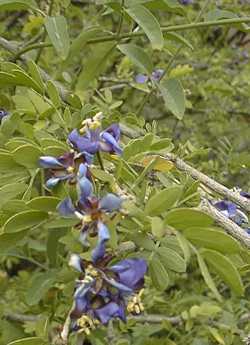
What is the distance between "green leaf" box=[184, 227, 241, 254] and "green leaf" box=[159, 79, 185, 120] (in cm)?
62

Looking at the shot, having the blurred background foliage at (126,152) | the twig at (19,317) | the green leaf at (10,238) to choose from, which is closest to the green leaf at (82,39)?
the blurred background foliage at (126,152)

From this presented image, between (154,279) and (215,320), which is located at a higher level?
(154,279)

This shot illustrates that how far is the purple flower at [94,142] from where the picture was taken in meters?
0.98

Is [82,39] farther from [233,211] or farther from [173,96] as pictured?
[233,211]

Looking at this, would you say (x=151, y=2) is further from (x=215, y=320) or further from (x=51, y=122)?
(x=215, y=320)

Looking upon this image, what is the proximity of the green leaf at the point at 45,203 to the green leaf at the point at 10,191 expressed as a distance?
11cm

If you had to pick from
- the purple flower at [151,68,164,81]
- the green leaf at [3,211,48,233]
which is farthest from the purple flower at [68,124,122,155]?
the purple flower at [151,68,164,81]

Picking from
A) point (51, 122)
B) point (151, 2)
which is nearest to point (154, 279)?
point (51, 122)

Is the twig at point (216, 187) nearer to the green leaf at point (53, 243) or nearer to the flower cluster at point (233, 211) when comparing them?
the flower cluster at point (233, 211)

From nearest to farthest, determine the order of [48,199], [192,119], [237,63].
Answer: [48,199] < [192,119] < [237,63]

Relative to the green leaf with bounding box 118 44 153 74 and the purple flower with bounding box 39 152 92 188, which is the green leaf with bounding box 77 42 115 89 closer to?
the green leaf with bounding box 118 44 153 74

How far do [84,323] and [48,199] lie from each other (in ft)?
0.52

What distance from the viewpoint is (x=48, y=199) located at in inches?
40.1

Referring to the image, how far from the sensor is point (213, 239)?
917 millimetres
